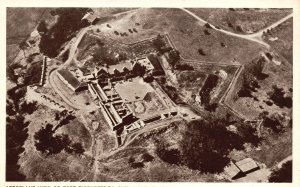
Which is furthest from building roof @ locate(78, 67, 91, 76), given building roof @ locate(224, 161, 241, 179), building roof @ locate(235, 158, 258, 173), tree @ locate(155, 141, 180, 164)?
building roof @ locate(235, 158, 258, 173)

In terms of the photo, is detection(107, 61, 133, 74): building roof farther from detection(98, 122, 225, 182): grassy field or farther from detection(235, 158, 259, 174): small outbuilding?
detection(235, 158, 259, 174): small outbuilding

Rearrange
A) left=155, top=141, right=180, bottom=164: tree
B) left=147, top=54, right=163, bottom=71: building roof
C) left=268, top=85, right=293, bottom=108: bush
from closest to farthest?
left=268, top=85, right=293, bottom=108: bush < left=155, top=141, right=180, bottom=164: tree < left=147, top=54, right=163, bottom=71: building roof

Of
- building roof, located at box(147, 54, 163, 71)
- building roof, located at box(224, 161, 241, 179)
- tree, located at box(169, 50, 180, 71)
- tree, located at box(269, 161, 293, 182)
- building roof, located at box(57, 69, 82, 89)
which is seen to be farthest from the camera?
tree, located at box(169, 50, 180, 71)

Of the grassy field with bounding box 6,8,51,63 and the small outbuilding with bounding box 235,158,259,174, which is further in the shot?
the small outbuilding with bounding box 235,158,259,174

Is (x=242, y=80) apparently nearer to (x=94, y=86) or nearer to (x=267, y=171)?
(x=267, y=171)

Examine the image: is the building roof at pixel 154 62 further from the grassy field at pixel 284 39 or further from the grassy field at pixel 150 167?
the grassy field at pixel 284 39

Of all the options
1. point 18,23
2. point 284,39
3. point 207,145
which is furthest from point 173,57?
point 18,23

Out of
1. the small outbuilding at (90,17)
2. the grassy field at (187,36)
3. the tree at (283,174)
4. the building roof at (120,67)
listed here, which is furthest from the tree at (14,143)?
the tree at (283,174)
